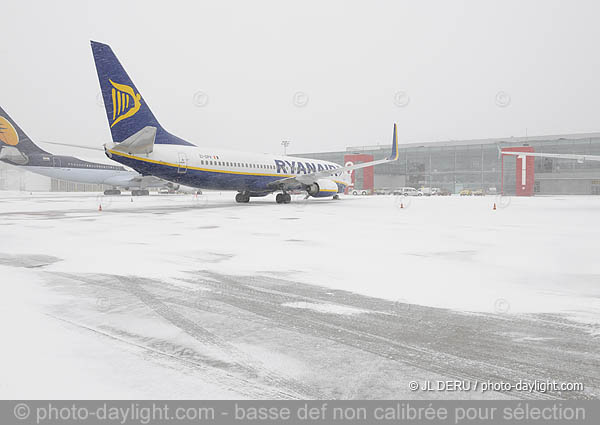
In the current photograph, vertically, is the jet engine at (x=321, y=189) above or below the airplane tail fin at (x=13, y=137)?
below

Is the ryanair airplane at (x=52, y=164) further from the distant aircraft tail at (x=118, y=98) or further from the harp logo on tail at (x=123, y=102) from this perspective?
the harp logo on tail at (x=123, y=102)

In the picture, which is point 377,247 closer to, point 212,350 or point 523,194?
point 212,350

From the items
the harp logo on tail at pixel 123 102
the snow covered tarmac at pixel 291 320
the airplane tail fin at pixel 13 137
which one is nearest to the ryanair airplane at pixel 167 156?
the harp logo on tail at pixel 123 102

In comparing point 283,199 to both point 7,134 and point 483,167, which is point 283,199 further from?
point 483,167

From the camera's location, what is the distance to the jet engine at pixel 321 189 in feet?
101

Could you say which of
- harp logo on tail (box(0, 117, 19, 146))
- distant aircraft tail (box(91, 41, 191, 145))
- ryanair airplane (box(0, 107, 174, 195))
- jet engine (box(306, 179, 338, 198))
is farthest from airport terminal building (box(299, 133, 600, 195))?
distant aircraft tail (box(91, 41, 191, 145))

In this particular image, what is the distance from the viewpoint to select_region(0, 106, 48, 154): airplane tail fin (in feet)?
125

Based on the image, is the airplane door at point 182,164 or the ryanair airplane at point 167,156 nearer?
the ryanair airplane at point 167,156

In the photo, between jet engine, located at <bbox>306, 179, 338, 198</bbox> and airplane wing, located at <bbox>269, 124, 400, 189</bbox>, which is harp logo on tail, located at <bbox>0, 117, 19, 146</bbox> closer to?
airplane wing, located at <bbox>269, 124, 400, 189</bbox>

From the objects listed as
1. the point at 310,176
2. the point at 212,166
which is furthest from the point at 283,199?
the point at 212,166

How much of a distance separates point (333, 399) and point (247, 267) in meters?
4.64

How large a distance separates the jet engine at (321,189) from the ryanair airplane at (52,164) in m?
16.5
